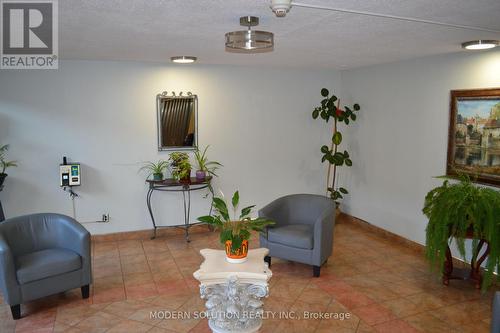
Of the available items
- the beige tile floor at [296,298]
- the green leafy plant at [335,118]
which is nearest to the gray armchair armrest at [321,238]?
the beige tile floor at [296,298]

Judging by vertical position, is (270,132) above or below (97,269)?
above

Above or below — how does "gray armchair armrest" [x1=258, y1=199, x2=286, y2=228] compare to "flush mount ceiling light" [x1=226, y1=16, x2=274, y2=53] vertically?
below

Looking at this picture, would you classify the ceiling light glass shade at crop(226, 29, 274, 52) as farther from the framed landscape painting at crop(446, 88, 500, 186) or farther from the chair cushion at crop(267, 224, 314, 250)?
the framed landscape painting at crop(446, 88, 500, 186)

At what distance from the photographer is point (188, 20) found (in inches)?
111

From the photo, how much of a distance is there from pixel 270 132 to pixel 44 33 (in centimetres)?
363

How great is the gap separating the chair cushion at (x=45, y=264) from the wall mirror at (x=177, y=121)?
2.25m

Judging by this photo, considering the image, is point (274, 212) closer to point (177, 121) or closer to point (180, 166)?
point (180, 166)

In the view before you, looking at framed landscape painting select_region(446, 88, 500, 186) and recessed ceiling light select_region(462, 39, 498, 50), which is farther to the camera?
framed landscape painting select_region(446, 88, 500, 186)

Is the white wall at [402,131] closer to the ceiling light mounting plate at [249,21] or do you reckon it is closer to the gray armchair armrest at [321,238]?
the gray armchair armrest at [321,238]

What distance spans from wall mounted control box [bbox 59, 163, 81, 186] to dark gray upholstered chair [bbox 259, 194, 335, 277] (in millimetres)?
2422

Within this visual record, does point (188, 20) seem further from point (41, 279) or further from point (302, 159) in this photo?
point (302, 159)

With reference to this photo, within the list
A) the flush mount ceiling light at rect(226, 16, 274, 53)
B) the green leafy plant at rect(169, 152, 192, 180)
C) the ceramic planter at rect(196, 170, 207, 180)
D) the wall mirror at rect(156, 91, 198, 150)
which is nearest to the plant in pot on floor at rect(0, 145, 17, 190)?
the wall mirror at rect(156, 91, 198, 150)

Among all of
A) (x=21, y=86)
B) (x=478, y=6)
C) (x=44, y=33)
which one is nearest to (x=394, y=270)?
(x=478, y=6)

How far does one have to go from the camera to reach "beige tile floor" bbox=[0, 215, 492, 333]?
3410 millimetres
